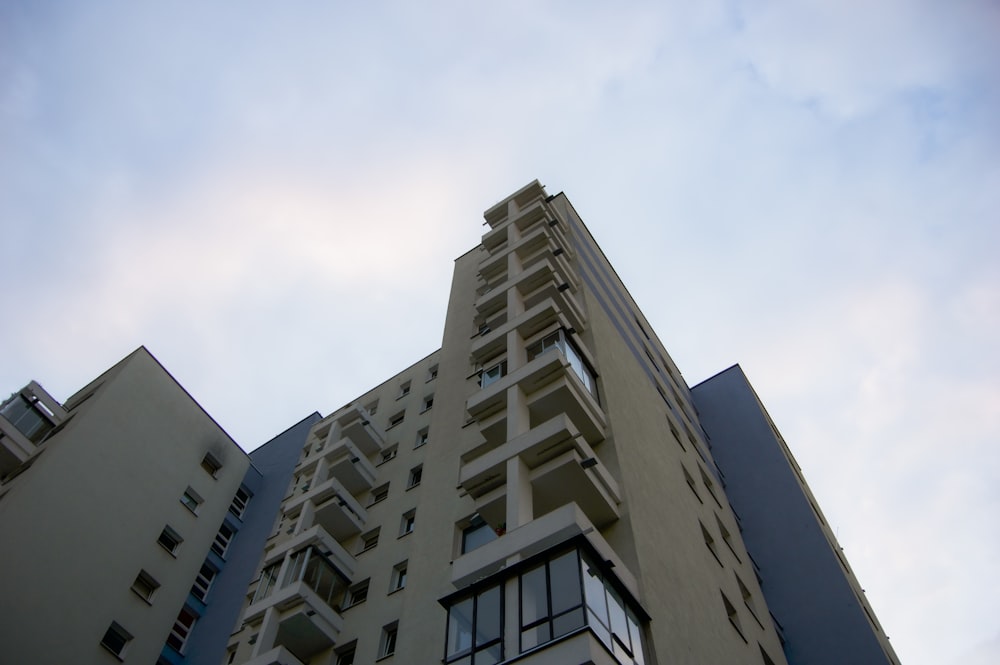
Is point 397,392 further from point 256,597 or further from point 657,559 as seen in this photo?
point 657,559

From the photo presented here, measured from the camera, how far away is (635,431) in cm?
2572

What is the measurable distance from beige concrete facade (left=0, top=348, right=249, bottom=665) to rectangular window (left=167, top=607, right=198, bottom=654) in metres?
0.73

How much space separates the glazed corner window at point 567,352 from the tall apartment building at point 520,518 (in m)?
0.10

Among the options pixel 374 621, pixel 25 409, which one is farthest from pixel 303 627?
pixel 25 409

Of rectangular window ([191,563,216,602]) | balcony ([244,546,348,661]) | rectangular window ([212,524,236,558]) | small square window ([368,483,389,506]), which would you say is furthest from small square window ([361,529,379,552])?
rectangular window ([212,524,236,558])

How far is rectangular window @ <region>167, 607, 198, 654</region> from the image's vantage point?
1200 inches

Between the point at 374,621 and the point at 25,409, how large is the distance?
20245mm

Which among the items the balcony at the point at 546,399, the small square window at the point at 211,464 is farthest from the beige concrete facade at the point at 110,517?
the balcony at the point at 546,399

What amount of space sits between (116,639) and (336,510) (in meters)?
9.52

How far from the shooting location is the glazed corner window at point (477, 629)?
51.6ft

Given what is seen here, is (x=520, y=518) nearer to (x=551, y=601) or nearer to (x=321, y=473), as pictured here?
(x=551, y=601)

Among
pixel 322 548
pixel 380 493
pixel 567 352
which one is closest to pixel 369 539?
pixel 322 548

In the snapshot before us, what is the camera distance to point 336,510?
96.3ft

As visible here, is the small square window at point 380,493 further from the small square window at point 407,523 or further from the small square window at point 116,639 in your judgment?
the small square window at point 116,639
